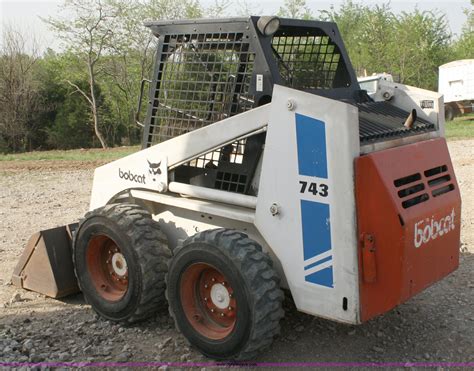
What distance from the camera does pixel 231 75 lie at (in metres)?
3.97

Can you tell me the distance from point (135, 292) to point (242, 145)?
131cm

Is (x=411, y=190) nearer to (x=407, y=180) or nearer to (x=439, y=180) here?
(x=407, y=180)

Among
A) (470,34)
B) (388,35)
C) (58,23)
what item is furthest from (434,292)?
(470,34)

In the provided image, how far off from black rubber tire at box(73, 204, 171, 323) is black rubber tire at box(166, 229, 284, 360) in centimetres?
47

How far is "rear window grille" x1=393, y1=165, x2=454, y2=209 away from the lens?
329cm

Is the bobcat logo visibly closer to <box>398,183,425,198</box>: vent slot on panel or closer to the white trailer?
<box>398,183,425,198</box>: vent slot on panel

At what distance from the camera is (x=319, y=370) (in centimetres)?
357

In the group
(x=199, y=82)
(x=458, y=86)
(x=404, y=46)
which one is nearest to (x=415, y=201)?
(x=199, y=82)

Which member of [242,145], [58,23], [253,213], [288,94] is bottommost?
[253,213]

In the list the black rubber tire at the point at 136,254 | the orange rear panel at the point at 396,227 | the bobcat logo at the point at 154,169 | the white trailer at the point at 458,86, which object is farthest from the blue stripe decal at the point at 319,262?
the white trailer at the point at 458,86

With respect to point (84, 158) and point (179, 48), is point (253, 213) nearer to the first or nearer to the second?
point (179, 48)

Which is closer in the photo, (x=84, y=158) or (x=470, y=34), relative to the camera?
(x=84, y=158)

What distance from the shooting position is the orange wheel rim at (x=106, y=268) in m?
4.36

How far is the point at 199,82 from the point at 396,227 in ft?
6.06
